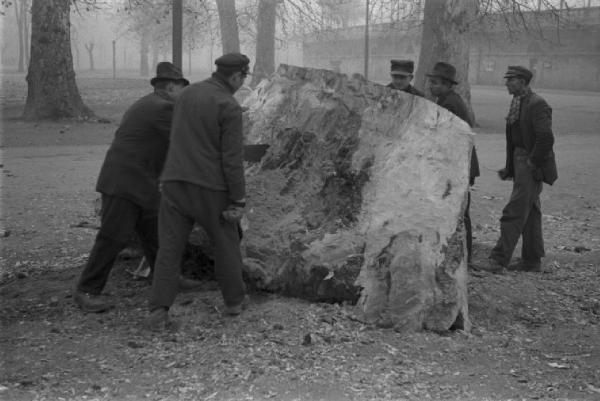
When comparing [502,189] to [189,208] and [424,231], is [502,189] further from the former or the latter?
[189,208]

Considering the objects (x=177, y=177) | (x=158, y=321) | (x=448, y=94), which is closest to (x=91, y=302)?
(x=158, y=321)

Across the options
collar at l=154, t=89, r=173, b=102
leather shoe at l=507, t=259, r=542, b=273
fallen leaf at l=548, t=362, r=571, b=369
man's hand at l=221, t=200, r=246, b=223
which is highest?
collar at l=154, t=89, r=173, b=102

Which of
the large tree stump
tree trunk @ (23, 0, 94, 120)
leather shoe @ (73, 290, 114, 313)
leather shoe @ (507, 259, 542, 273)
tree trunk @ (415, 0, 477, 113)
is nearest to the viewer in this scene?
the large tree stump

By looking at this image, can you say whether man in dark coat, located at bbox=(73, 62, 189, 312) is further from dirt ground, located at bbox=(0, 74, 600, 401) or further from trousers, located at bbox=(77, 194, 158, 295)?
dirt ground, located at bbox=(0, 74, 600, 401)

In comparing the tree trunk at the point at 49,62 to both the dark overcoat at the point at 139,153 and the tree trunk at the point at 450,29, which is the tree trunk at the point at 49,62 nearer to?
the tree trunk at the point at 450,29

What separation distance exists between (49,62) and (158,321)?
14.3 meters

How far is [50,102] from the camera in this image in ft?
56.5

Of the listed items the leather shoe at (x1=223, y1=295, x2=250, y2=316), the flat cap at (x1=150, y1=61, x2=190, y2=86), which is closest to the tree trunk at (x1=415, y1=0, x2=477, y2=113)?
the flat cap at (x1=150, y1=61, x2=190, y2=86)

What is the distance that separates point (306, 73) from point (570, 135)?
15215mm

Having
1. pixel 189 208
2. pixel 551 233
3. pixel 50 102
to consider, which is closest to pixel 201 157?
pixel 189 208

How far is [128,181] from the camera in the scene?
4.96m

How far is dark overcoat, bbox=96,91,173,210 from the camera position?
16.3ft

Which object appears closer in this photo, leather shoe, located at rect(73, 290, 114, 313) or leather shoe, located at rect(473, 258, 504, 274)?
leather shoe, located at rect(73, 290, 114, 313)

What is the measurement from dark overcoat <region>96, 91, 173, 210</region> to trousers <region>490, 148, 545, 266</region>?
328cm
